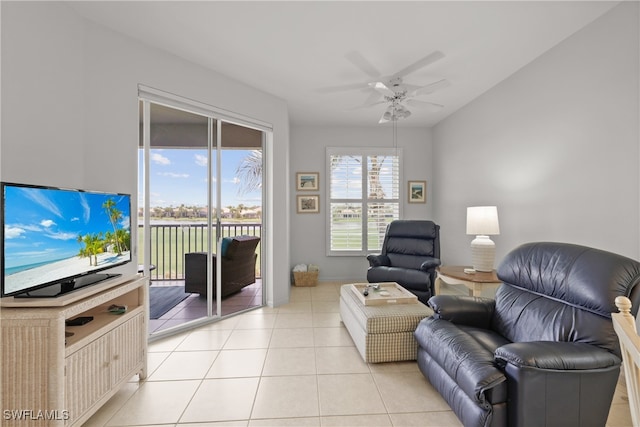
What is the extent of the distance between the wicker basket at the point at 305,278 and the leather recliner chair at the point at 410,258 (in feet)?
3.75

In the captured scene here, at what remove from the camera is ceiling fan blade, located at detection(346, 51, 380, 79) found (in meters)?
2.74

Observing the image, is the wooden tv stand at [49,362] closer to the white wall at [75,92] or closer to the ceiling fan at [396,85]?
the white wall at [75,92]

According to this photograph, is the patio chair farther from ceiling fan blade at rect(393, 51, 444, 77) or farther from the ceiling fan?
ceiling fan blade at rect(393, 51, 444, 77)

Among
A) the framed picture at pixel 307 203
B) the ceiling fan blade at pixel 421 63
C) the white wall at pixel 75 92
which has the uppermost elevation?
the ceiling fan blade at pixel 421 63

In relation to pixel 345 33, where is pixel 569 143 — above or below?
below

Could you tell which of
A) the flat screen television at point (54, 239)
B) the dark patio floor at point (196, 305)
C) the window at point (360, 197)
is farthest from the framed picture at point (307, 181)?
the flat screen television at point (54, 239)

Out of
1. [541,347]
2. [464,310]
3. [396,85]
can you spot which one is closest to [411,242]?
[464,310]

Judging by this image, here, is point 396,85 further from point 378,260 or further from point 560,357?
point 560,357

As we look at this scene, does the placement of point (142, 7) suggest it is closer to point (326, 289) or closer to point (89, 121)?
point (89, 121)

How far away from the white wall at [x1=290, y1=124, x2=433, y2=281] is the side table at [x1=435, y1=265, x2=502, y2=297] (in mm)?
2020

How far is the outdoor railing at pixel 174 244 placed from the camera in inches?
117

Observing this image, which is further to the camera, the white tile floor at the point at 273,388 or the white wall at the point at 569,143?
the white wall at the point at 569,143

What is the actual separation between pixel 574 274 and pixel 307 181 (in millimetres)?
3879

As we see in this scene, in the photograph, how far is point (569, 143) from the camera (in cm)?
249
